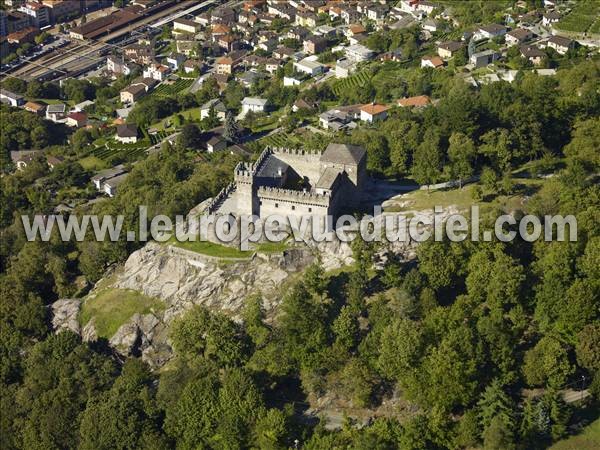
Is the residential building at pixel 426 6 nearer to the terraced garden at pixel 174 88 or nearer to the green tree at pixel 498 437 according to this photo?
the terraced garden at pixel 174 88

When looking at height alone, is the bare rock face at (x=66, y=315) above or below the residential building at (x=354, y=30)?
below

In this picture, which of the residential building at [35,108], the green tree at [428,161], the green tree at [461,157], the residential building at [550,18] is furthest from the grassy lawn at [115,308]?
the residential building at [550,18]

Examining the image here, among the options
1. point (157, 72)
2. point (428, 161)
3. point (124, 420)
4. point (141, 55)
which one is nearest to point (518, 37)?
point (157, 72)

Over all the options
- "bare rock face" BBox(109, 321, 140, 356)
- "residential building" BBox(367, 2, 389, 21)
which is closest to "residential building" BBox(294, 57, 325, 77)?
"residential building" BBox(367, 2, 389, 21)

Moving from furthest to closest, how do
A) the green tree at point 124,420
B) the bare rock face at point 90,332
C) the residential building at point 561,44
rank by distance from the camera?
the residential building at point 561,44 < the bare rock face at point 90,332 < the green tree at point 124,420

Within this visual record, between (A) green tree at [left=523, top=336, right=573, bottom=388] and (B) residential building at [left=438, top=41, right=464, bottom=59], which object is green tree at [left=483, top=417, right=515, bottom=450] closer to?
(A) green tree at [left=523, top=336, right=573, bottom=388]

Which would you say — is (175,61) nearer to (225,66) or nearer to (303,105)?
(225,66)
